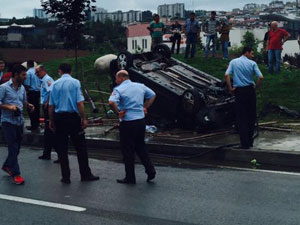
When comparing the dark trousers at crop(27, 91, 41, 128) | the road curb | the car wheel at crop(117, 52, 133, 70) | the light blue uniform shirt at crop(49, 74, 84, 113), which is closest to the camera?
the light blue uniform shirt at crop(49, 74, 84, 113)

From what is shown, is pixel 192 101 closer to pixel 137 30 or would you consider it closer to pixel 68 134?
pixel 68 134

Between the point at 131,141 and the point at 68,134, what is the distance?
3.27 feet

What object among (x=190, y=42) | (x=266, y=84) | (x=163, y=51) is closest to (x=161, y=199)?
(x=163, y=51)

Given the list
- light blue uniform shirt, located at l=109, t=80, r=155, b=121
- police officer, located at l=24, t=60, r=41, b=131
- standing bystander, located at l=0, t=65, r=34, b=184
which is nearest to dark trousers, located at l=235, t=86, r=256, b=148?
light blue uniform shirt, located at l=109, t=80, r=155, b=121

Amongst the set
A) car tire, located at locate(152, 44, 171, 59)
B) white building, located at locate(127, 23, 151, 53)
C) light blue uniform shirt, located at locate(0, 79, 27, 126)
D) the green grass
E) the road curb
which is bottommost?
white building, located at locate(127, 23, 151, 53)

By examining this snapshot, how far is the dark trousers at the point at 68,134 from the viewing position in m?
9.32

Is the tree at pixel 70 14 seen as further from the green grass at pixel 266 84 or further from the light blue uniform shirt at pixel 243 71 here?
the light blue uniform shirt at pixel 243 71

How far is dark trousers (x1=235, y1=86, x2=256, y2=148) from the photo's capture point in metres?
10.9

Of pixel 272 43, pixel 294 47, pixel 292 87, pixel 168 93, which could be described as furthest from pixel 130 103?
pixel 294 47

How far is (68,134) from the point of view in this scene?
946 cm

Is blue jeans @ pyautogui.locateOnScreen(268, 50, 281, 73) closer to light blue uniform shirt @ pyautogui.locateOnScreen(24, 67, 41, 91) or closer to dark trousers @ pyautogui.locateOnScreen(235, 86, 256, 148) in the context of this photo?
light blue uniform shirt @ pyautogui.locateOnScreen(24, 67, 41, 91)

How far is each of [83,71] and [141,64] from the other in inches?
362

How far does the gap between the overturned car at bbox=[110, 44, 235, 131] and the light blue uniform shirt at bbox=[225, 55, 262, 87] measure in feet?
6.09

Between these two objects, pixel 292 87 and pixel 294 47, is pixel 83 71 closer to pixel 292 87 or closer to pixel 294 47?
pixel 292 87
